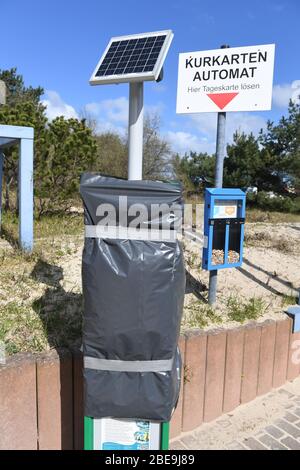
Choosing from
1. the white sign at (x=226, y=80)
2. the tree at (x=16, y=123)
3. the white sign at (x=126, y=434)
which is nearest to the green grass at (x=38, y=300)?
the white sign at (x=126, y=434)

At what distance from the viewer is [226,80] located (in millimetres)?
3201

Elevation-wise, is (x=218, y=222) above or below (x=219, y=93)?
below

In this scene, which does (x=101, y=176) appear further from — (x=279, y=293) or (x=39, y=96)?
(x=39, y=96)

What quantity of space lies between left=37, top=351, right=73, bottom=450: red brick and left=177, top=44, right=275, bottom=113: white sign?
7.61ft

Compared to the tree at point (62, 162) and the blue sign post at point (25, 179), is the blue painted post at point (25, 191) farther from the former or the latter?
the tree at point (62, 162)

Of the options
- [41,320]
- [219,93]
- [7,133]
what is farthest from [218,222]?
[7,133]

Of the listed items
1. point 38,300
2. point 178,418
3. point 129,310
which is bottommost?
point 178,418

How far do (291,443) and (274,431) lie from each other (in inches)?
5.8

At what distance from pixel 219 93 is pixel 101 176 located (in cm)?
189

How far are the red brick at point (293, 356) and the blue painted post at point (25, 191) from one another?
3.06m

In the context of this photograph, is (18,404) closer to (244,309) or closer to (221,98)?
(244,309)

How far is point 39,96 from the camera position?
24141 millimetres

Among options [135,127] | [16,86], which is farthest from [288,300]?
[16,86]
